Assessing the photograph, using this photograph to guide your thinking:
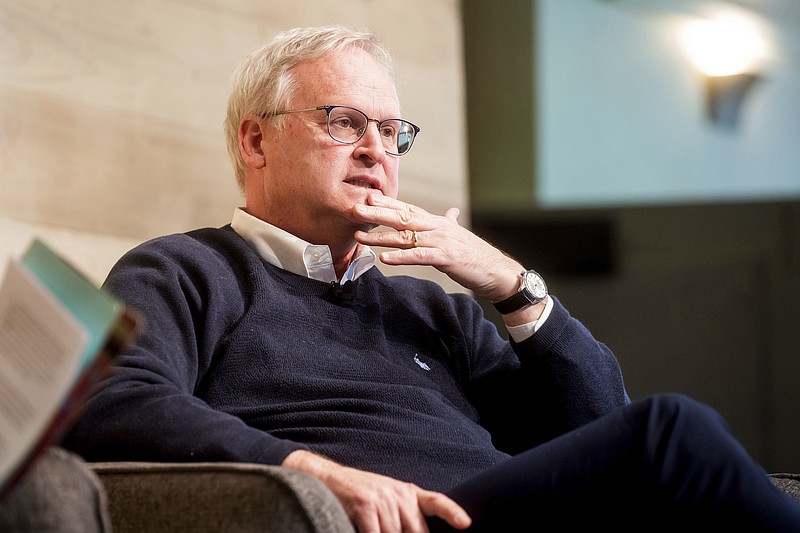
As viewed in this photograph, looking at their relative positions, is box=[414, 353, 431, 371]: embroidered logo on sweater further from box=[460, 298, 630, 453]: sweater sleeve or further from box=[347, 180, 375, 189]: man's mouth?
box=[347, 180, 375, 189]: man's mouth

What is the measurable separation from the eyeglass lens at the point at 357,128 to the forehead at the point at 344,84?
0.02 metres

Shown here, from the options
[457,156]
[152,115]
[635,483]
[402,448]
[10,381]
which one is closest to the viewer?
[10,381]

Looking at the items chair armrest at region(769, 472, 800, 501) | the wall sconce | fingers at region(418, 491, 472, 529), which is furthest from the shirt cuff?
the wall sconce

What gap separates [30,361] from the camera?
847mm

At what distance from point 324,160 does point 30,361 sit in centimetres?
94

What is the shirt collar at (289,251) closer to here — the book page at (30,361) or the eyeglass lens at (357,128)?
the eyeglass lens at (357,128)

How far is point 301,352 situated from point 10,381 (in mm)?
722

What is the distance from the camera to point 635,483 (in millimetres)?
1168

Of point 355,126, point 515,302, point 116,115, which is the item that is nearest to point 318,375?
point 515,302

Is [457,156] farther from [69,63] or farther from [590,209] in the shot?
[69,63]

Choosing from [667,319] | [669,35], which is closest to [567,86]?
[669,35]

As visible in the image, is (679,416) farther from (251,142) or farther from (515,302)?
(251,142)

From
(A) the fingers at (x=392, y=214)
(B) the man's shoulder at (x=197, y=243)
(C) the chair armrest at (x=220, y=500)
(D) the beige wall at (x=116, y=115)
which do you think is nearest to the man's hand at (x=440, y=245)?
(A) the fingers at (x=392, y=214)

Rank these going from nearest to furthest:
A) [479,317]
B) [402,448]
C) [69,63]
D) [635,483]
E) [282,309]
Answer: [635,483]
[402,448]
[282,309]
[479,317]
[69,63]
